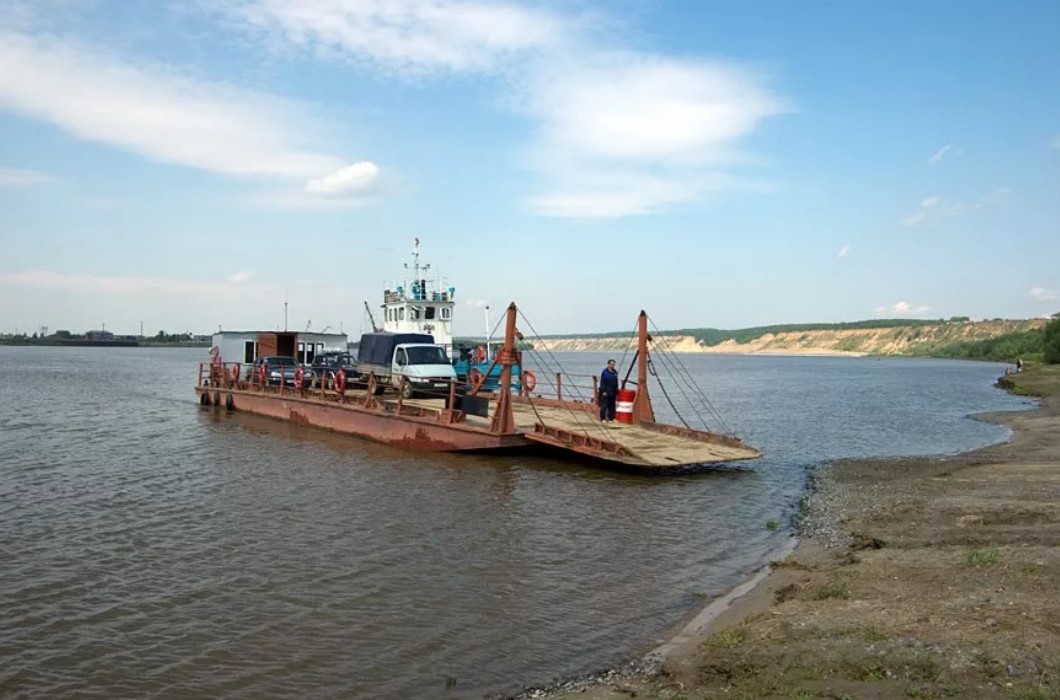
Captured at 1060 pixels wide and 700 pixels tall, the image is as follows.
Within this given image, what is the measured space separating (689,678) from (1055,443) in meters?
20.1

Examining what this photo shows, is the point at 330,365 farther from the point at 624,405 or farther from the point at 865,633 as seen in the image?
the point at 865,633

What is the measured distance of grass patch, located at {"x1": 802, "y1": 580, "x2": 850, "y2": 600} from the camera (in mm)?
8508

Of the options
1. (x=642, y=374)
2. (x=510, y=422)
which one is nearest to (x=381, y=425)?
(x=510, y=422)

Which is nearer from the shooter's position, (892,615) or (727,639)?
(892,615)

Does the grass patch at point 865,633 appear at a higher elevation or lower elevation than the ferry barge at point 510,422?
lower

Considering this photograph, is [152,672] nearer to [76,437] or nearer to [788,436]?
[76,437]

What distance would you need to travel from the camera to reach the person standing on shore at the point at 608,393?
21672 mm

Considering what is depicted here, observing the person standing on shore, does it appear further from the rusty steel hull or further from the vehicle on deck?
the vehicle on deck

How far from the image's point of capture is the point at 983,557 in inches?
363

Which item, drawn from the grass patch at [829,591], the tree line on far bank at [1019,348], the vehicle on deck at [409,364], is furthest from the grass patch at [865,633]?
the tree line on far bank at [1019,348]

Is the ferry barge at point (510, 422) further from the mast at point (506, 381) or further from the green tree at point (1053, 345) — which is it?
the green tree at point (1053, 345)

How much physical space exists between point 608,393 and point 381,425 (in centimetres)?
658

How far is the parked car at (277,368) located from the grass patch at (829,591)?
2456 centimetres

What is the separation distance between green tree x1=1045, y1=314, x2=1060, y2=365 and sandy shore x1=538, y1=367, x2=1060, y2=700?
6391 cm
